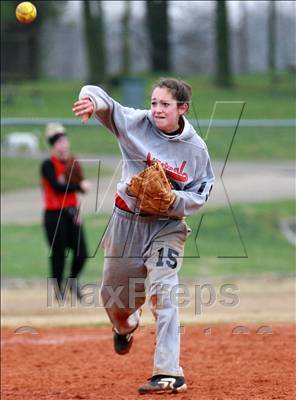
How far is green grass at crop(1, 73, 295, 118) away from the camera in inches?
625

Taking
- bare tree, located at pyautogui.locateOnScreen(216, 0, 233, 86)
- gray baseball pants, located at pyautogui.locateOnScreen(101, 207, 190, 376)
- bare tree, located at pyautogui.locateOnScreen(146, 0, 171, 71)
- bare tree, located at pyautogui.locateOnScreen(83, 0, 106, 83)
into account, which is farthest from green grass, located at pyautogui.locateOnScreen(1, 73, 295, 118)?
gray baseball pants, located at pyautogui.locateOnScreen(101, 207, 190, 376)

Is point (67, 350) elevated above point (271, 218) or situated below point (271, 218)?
below

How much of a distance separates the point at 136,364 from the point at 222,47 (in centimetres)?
1159

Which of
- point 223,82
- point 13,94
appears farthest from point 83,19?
point 223,82

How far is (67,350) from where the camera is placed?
792 centimetres

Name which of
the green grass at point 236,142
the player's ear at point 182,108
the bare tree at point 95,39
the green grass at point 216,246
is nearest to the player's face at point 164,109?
the player's ear at point 182,108

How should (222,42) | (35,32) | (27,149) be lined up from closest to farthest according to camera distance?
(27,149), (222,42), (35,32)

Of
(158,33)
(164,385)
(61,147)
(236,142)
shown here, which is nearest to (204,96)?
(158,33)

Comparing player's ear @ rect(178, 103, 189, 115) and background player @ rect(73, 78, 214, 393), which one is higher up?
player's ear @ rect(178, 103, 189, 115)

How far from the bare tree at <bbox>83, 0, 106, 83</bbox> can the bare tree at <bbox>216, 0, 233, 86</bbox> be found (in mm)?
1871

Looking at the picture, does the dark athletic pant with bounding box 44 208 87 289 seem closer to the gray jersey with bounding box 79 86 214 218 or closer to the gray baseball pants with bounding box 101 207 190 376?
the gray baseball pants with bounding box 101 207 190 376

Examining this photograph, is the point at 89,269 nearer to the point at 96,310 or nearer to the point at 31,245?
the point at 31,245

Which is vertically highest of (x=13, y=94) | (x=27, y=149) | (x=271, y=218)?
(x=13, y=94)

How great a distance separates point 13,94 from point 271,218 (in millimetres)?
4942
